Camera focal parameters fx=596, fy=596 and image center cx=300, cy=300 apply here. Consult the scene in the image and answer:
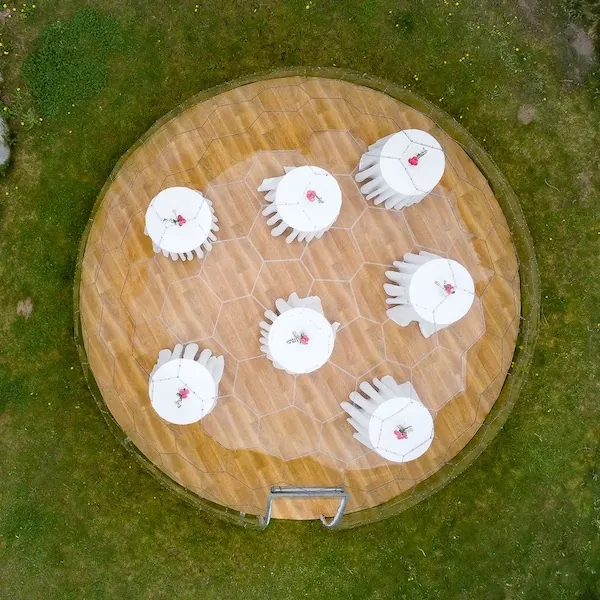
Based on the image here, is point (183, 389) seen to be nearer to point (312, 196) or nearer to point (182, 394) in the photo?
point (182, 394)

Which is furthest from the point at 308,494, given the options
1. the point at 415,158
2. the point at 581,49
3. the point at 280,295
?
the point at 581,49

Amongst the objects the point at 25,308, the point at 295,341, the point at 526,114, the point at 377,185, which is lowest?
the point at 295,341

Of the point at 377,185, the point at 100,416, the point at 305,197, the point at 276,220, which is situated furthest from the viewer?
the point at 100,416

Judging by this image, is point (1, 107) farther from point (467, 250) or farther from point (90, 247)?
point (467, 250)

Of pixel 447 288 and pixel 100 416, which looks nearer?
pixel 447 288

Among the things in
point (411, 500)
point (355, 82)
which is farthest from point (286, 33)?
point (411, 500)

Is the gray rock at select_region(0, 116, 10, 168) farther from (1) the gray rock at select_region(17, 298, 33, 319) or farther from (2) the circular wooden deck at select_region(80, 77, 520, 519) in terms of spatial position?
(1) the gray rock at select_region(17, 298, 33, 319)

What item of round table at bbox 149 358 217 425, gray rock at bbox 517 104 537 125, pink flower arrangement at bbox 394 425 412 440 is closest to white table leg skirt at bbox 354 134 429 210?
gray rock at bbox 517 104 537 125
